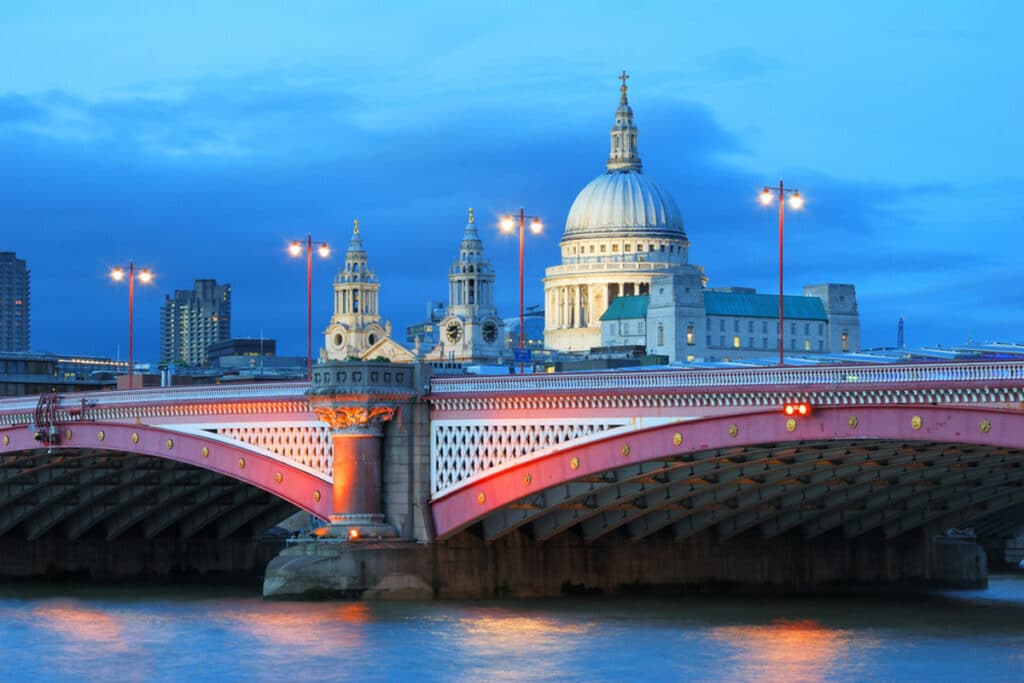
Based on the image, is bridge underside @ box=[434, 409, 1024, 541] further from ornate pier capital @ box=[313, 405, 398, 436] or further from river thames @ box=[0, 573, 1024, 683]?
ornate pier capital @ box=[313, 405, 398, 436]

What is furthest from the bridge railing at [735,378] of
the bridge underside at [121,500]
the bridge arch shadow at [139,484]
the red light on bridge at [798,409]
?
the bridge underside at [121,500]

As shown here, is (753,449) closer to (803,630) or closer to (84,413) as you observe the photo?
(803,630)

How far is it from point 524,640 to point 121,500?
3375 centimetres

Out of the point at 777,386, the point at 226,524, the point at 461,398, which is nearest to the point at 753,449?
the point at 777,386

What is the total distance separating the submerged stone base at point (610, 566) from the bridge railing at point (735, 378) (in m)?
4.99

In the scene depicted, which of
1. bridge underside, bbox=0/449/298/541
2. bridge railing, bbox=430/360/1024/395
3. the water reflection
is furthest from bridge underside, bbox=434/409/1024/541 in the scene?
bridge underside, bbox=0/449/298/541

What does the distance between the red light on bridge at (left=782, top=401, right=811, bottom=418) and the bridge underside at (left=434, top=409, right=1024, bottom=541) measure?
0.34 m

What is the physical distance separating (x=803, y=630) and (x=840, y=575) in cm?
1712

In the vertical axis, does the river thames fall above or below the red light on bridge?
below

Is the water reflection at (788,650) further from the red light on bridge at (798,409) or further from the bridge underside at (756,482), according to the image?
the red light on bridge at (798,409)

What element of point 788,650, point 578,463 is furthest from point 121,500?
point 788,650

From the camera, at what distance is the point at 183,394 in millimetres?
76688

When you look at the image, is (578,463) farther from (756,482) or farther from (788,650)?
(788,650)

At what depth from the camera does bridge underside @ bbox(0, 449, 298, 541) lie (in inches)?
3334
